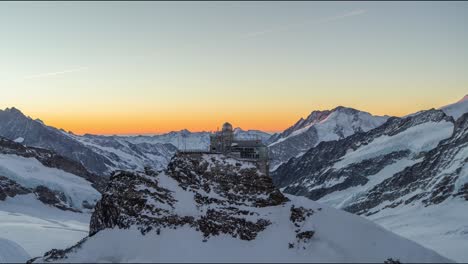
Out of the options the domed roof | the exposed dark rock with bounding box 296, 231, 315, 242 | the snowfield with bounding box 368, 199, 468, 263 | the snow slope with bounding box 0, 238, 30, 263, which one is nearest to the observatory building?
the domed roof

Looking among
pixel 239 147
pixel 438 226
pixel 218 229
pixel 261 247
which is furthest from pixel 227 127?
pixel 438 226

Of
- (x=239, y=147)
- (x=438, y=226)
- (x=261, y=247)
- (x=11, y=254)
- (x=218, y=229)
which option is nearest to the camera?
(x=261, y=247)

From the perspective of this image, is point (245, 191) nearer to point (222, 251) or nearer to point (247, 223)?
point (247, 223)

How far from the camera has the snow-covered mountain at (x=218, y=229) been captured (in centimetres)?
4409

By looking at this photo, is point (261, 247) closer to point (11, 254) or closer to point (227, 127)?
point (11, 254)

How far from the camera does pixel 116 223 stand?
4706cm

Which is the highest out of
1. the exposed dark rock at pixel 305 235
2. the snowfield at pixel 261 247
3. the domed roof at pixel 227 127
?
the domed roof at pixel 227 127

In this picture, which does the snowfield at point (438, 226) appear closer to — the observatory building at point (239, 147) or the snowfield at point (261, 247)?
the observatory building at point (239, 147)

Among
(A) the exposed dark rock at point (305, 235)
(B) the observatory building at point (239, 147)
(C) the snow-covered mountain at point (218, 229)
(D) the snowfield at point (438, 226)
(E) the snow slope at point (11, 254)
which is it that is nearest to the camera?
(C) the snow-covered mountain at point (218, 229)

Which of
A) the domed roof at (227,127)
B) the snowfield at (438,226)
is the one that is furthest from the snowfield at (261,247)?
the domed roof at (227,127)

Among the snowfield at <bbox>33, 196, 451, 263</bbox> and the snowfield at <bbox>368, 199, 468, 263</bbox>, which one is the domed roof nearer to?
the snowfield at <bbox>368, 199, 468, 263</bbox>

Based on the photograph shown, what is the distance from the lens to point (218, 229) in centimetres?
4788

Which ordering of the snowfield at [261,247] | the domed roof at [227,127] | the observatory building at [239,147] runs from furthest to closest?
the domed roof at [227,127], the observatory building at [239,147], the snowfield at [261,247]

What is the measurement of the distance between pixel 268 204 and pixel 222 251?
31.2 feet
